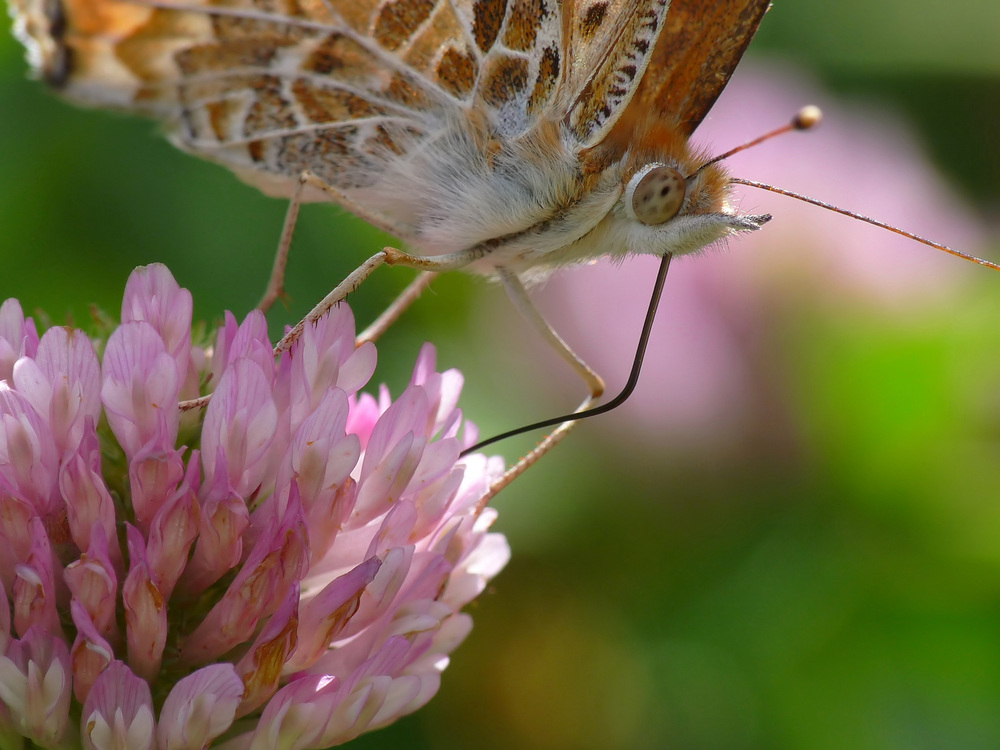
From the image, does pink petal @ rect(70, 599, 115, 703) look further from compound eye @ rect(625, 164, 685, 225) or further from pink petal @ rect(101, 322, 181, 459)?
compound eye @ rect(625, 164, 685, 225)

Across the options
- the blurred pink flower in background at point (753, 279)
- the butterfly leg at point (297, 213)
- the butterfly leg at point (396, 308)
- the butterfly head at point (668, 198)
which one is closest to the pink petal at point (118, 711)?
the butterfly leg at point (297, 213)

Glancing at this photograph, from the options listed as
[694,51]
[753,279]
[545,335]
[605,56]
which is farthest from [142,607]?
[753,279]

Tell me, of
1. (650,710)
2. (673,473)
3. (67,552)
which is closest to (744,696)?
(650,710)

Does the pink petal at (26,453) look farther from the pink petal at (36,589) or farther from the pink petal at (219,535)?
the pink petal at (219,535)

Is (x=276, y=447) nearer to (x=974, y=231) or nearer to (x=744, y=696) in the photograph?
(x=744, y=696)

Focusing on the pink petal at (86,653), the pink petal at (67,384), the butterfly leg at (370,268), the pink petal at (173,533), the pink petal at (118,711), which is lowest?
the pink petal at (118,711)

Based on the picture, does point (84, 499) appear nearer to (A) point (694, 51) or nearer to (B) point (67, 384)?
(B) point (67, 384)
